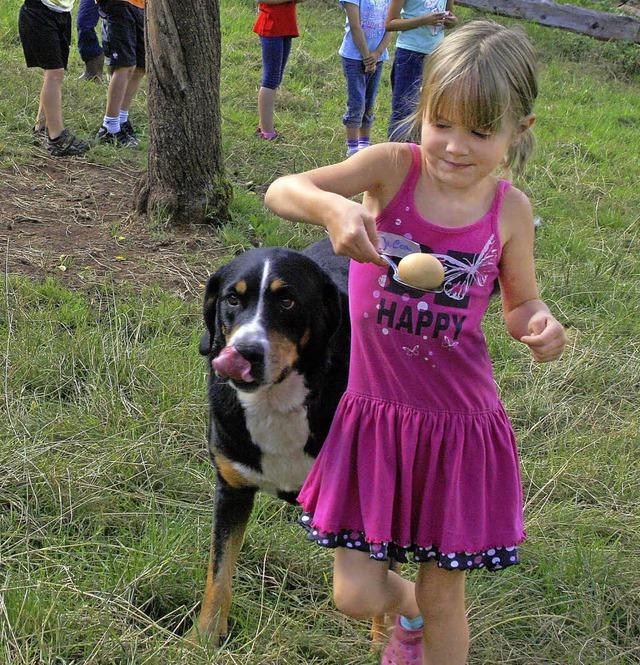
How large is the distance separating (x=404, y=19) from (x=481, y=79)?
452cm

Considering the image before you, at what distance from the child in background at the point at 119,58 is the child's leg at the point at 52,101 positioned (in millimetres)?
354

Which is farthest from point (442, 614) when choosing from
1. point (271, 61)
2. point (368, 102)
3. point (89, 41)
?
point (89, 41)

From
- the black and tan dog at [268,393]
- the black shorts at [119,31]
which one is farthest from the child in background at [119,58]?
the black and tan dog at [268,393]

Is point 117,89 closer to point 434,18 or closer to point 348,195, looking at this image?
point 434,18

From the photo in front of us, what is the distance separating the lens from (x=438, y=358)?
7.12 ft

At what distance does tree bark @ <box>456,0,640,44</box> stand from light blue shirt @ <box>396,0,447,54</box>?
23.9 feet

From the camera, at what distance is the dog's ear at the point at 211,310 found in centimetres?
262

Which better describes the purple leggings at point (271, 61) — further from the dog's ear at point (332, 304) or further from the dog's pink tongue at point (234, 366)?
the dog's pink tongue at point (234, 366)

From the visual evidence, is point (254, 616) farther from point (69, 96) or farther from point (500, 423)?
point (69, 96)

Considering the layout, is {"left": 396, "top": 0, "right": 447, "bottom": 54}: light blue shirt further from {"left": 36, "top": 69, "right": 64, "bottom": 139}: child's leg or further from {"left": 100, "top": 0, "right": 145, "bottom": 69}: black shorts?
{"left": 36, "top": 69, "right": 64, "bottom": 139}: child's leg

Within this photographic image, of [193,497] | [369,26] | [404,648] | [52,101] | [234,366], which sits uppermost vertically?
[369,26]

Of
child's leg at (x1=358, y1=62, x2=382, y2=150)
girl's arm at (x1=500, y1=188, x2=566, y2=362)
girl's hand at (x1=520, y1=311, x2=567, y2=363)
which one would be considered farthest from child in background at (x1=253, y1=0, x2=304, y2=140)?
girl's hand at (x1=520, y1=311, x2=567, y2=363)

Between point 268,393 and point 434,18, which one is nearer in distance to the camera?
point 268,393

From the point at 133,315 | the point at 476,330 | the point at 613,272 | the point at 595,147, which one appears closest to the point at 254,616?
the point at 476,330
